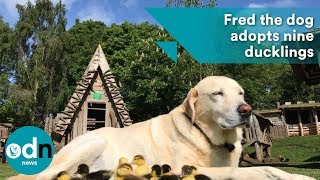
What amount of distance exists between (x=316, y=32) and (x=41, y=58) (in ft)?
103

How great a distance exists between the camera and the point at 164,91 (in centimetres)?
4197

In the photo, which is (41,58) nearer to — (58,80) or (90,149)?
(58,80)

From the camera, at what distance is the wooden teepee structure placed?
724 inches

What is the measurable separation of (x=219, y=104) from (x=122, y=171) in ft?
Answer: 6.10

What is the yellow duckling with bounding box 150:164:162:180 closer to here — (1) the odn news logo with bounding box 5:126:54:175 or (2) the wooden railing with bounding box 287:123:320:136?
(1) the odn news logo with bounding box 5:126:54:175

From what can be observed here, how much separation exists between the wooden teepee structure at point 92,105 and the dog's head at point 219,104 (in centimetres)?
1364

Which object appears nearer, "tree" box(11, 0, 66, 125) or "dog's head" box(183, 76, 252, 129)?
"dog's head" box(183, 76, 252, 129)

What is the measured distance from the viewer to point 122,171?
2887 millimetres

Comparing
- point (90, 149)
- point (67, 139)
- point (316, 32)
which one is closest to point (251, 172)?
point (90, 149)

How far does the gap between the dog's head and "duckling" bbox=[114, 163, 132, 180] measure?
1.65m

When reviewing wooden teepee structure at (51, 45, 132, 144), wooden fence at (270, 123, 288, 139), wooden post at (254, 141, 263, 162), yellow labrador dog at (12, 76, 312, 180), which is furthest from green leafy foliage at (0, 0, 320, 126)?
yellow labrador dog at (12, 76, 312, 180)

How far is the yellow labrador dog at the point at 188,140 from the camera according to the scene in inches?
172

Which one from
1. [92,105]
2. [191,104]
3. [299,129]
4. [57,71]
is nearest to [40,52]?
[57,71]

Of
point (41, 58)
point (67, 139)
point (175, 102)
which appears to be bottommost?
point (67, 139)
